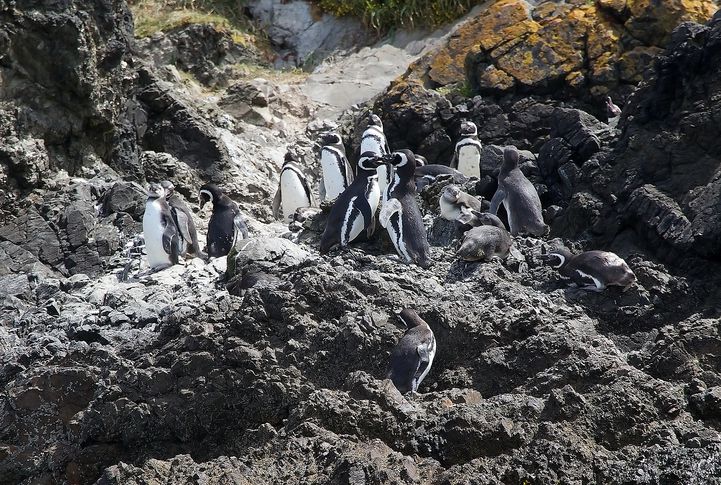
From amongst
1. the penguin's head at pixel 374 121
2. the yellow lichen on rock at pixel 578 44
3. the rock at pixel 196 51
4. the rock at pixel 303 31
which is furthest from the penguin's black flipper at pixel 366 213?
the rock at pixel 303 31

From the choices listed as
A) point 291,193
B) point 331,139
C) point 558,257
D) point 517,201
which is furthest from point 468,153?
point 558,257

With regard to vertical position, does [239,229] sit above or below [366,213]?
below

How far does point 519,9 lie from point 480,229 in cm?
733

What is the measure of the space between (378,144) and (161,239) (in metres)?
3.98

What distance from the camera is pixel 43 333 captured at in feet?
32.1

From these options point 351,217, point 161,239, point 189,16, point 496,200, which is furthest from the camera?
point 189,16

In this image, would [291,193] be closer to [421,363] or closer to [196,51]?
[196,51]

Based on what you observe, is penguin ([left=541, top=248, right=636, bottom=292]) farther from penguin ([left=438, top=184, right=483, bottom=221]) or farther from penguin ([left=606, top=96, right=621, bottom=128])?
penguin ([left=606, top=96, right=621, bottom=128])

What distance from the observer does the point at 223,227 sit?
12695mm

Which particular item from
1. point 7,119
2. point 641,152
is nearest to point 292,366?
point 641,152

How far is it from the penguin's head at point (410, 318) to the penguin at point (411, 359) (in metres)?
0.10

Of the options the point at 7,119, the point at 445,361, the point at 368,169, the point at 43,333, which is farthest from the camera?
the point at 7,119

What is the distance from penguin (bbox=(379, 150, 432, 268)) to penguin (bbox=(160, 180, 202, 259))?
231 centimetres

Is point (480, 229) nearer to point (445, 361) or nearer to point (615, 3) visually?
point (445, 361)
